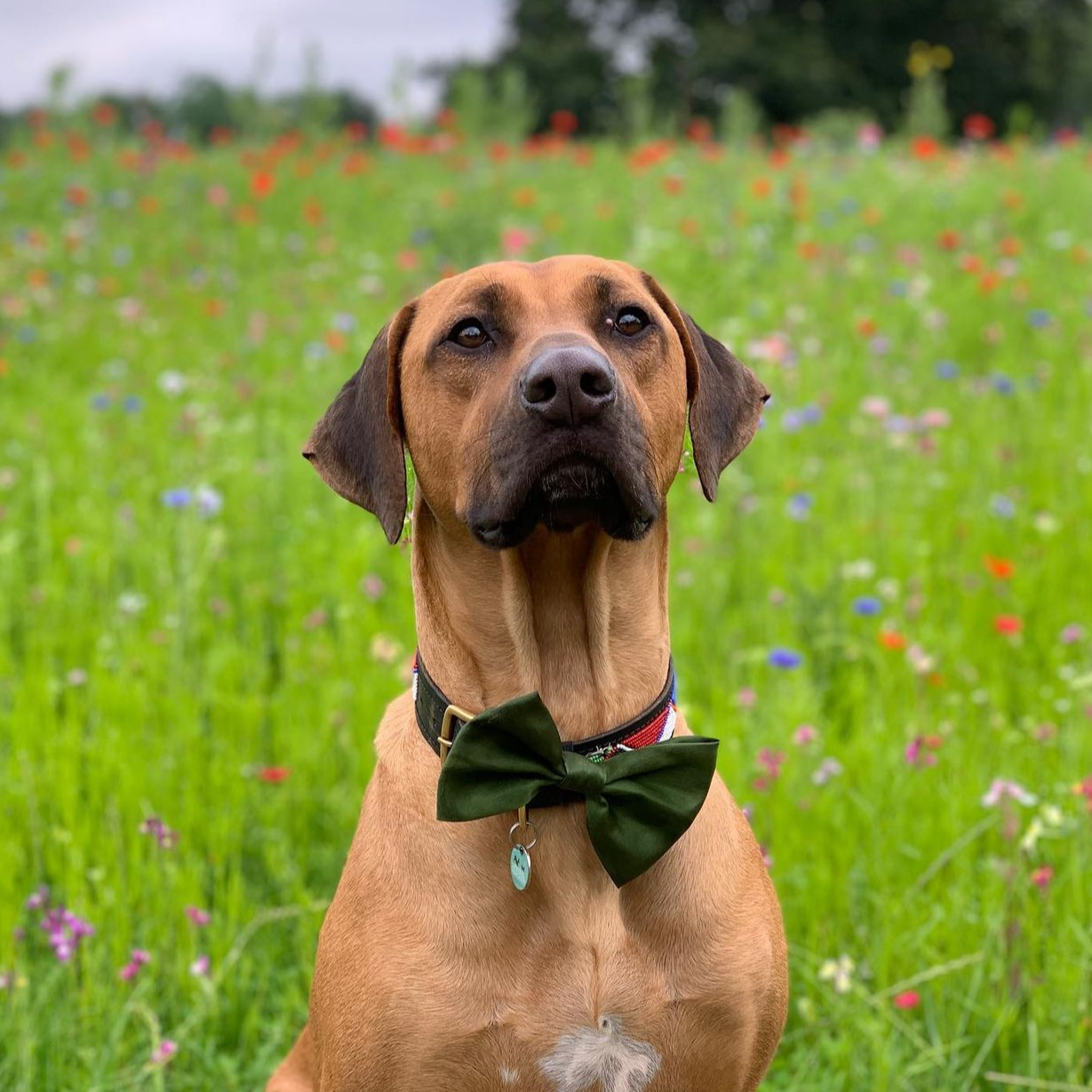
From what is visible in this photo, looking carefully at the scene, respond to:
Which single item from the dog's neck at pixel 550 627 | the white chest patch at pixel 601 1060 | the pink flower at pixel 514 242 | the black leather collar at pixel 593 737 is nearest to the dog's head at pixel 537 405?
the dog's neck at pixel 550 627

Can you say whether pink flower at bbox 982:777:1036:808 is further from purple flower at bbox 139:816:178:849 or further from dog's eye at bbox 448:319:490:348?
purple flower at bbox 139:816:178:849

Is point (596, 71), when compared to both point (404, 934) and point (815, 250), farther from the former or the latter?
point (404, 934)

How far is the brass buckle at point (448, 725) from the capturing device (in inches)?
91.2

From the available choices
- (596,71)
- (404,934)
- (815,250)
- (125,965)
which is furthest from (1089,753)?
(596,71)

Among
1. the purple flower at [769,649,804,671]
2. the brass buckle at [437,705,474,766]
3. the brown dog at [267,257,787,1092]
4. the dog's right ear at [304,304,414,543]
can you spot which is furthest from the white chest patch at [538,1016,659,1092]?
the purple flower at [769,649,804,671]

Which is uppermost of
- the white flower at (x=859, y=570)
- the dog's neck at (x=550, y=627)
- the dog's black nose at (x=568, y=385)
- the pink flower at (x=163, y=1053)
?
the dog's black nose at (x=568, y=385)

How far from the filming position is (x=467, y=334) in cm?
249

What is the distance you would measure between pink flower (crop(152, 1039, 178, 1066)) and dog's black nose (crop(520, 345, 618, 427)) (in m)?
1.56

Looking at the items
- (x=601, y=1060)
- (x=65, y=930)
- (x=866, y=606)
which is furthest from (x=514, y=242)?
(x=601, y=1060)

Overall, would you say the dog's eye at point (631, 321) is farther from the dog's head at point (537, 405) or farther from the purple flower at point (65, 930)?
the purple flower at point (65, 930)

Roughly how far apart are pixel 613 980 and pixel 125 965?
4.72ft

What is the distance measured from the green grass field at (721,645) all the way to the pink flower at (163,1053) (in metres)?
0.04

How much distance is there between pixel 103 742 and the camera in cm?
378

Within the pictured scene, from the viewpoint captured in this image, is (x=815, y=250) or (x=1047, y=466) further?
(x=815, y=250)
